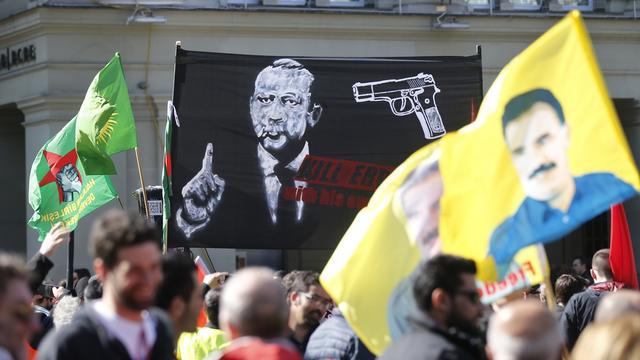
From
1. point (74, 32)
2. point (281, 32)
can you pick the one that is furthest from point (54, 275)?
point (281, 32)

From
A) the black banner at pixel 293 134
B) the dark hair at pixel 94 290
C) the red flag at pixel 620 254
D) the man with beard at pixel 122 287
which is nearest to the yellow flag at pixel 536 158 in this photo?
the man with beard at pixel 122 287

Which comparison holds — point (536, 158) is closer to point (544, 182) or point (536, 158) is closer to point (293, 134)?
point (544, 182)

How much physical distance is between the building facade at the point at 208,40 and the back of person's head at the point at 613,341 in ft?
53.1

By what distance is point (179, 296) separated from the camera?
5.76 metres

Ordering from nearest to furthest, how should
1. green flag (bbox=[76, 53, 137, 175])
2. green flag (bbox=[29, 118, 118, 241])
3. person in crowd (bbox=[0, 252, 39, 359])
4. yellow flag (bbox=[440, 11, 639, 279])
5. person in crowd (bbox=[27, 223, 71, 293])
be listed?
person in crowd (bbox=[0, 252, 39, 359]) → yellow flag (bbox=[440, 11, 639, 279]) → person in crowd (bbox=[27, 223, 71, 293]) → green flag (bbox=[76, 53, 137, 175]) → green flag (bbox=[29, 118, 118, 241])

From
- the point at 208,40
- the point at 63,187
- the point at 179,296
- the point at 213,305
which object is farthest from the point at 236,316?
the point at 208,40

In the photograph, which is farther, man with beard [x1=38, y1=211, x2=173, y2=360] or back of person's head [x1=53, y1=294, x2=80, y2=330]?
back of person's head [x1=53, y1=294, x2=80, y2=330]

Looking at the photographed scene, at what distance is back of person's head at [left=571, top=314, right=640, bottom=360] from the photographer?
14.8 feet

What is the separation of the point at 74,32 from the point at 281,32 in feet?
10.3

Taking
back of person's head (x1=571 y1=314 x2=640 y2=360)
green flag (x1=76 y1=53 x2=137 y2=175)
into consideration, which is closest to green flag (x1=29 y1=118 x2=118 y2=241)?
green flag (x1=76 y1=53 x2=137 y2=175)

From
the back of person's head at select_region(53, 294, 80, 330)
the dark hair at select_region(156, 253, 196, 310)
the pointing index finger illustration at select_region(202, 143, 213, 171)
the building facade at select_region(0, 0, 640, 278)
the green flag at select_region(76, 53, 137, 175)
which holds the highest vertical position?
the building facade at select_region(0, 0, 640, 278)

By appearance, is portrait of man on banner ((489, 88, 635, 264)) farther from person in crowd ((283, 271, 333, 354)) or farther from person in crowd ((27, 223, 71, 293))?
person in crowd ((27, 223, 71, 293))

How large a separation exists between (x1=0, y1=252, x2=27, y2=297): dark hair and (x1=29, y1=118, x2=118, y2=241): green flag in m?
7.39

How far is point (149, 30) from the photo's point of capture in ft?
67.8
